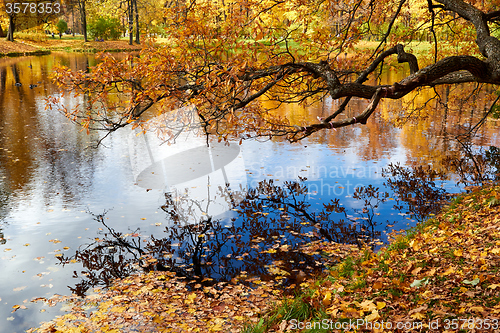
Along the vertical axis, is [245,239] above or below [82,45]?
below

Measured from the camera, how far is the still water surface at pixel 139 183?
711cm

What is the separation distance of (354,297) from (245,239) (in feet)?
11.8

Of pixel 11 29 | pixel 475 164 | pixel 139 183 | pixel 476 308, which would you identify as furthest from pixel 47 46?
pixel 476 308

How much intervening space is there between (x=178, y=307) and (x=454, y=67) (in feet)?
17.3

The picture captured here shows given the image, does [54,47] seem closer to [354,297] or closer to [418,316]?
[354,297]

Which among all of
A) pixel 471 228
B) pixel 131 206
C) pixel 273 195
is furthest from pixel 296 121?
pixel 471 228

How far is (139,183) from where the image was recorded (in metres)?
11.2

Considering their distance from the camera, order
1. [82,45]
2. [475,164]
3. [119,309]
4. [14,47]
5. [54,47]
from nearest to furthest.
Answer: [119,309]
[475,164]
[14,47]
[54,47]
[82,45]

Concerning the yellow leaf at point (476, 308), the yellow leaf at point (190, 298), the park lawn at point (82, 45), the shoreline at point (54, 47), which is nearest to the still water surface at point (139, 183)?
the yellow leaf at point (190, 298)

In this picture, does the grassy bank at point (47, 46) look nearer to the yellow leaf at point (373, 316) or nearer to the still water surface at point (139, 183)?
the still water surface at point (139, 183)

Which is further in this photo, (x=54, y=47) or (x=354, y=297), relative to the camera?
(x=54, y=47)

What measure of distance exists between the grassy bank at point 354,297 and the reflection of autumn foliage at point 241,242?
15.9 inches

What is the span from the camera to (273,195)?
10414 millimetres

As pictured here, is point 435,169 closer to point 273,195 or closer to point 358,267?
point 273,195
